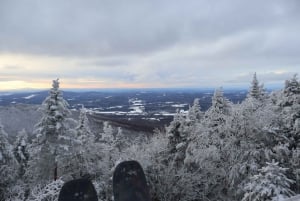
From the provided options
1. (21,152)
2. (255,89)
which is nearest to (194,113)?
(255,89)

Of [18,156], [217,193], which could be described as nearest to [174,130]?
[217,193]

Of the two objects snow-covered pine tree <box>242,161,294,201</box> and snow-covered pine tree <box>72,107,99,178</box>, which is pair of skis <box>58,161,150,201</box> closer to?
snow-covered pine tree <box>242,161,294,201</box>

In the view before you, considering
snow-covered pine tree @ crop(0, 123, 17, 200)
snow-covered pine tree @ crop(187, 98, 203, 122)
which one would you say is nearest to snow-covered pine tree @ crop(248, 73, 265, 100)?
snow-covered pine tree @ crop(187, 98, 203, 122)

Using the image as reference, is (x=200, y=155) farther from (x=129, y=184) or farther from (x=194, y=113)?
(x=129, y=184)

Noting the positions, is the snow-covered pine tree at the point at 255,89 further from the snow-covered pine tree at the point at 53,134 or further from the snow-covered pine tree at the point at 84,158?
the snow-covered pine tree at the point at 53,134

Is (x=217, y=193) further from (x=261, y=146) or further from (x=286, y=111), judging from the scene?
(x=286, y=111)
